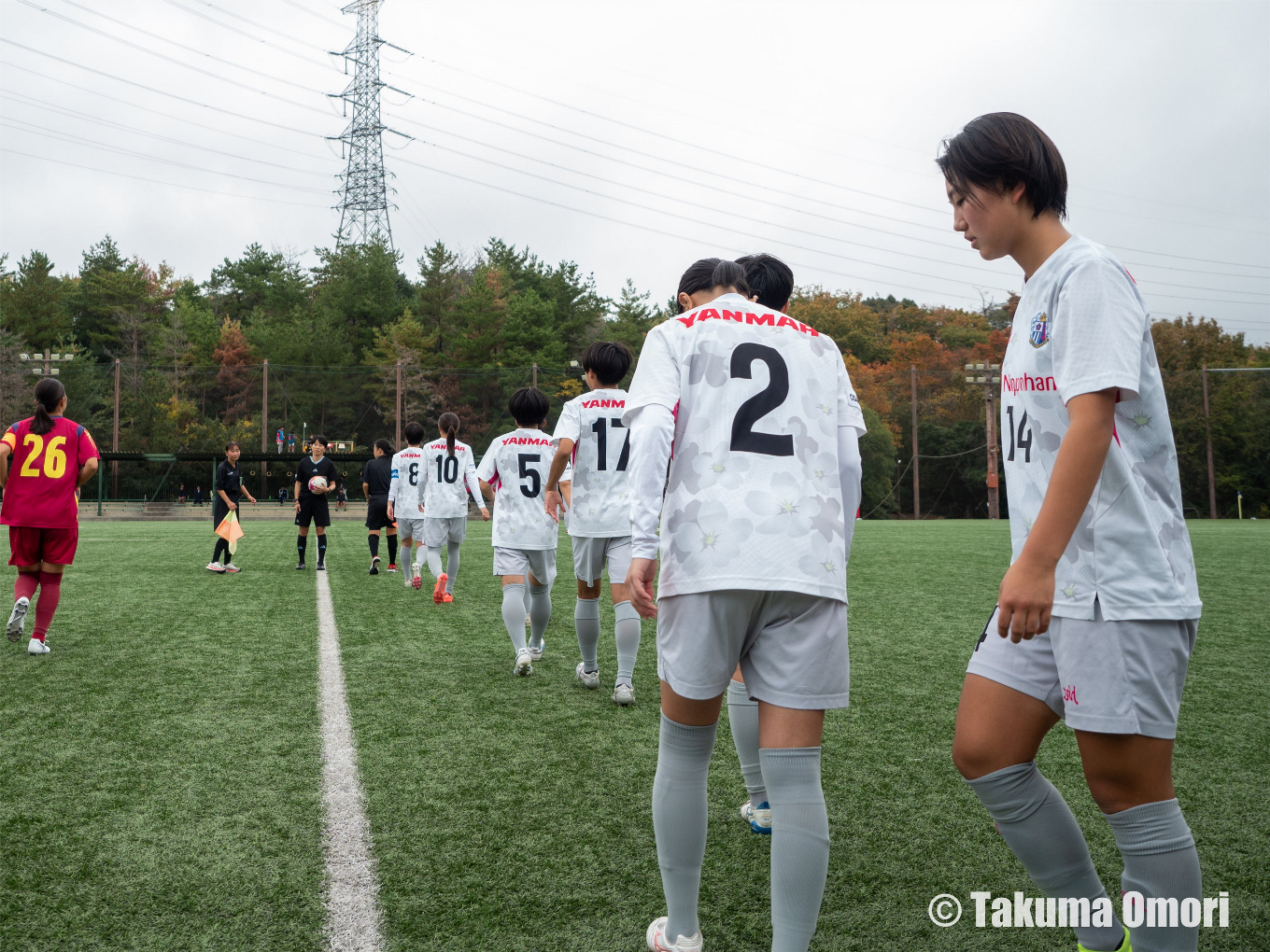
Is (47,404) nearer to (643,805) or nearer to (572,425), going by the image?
(572,425)

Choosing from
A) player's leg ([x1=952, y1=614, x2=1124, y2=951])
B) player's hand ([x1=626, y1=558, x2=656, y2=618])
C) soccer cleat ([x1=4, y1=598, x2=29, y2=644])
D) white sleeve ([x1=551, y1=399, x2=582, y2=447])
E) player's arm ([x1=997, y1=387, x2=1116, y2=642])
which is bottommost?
soccer cleat ([x1=4, y1=598, x2=29, y2=644])

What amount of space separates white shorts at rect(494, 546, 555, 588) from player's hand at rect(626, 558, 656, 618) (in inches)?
151

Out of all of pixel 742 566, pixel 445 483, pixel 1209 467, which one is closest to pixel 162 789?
pixel 742 566

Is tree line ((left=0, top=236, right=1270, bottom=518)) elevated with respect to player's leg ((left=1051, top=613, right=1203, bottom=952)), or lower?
elevated

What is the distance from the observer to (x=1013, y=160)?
6.39 ft

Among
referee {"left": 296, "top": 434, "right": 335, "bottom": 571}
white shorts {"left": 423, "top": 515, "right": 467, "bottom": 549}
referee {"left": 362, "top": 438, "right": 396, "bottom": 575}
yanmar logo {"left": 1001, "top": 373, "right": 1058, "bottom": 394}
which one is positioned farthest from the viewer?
referee {"left": 362, "top": 438, "right": 396, "bottom": 575}

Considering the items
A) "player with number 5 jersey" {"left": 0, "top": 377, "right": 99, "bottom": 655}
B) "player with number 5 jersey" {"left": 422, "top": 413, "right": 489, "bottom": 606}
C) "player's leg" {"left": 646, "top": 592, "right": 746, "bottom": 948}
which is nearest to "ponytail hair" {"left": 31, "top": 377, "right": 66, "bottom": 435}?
"player with number 5 jersey" {"left": 0, "top": 377, "right": 99, "bottom": 655}

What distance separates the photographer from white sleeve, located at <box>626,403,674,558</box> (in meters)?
2.23

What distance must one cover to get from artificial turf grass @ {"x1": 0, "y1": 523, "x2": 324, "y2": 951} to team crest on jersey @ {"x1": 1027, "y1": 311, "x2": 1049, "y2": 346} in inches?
92.0

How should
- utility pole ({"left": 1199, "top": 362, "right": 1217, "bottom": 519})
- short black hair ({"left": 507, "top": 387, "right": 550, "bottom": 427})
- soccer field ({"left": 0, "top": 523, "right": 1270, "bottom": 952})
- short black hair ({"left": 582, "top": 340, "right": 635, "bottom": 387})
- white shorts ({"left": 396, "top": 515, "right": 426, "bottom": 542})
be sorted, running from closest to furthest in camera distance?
soccer field ({"left": 0, "top": 523, "right": 1270, "bottom": 952}) → short black hair ({"left": 582, "top": 340, "right": 635, "bottom": 387}) → short black hair ({"left": 507, "top": 387, "right": 550, "bottom": 427}) → white shorts ({"left": 396, "top": 515, "right": 426, "bottom": 542}) → utility pole ({"left": 1199, "top": 362, "right": 1217, "bottom": 519})

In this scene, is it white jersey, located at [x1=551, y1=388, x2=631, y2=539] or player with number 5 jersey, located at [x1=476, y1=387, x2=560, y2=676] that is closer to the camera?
white jersey, located at [x1=551, y1=388, x2=631, y2=539]

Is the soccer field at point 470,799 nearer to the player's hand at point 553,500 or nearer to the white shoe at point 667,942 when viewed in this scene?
the white shoe at point 667,942

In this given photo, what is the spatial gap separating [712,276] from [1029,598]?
1.33 meters

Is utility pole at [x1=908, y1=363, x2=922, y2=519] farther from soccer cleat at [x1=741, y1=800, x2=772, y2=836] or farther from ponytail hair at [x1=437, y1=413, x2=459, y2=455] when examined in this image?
soccer cleat at [x1=741, y1=800, x2=772, y2=836]
